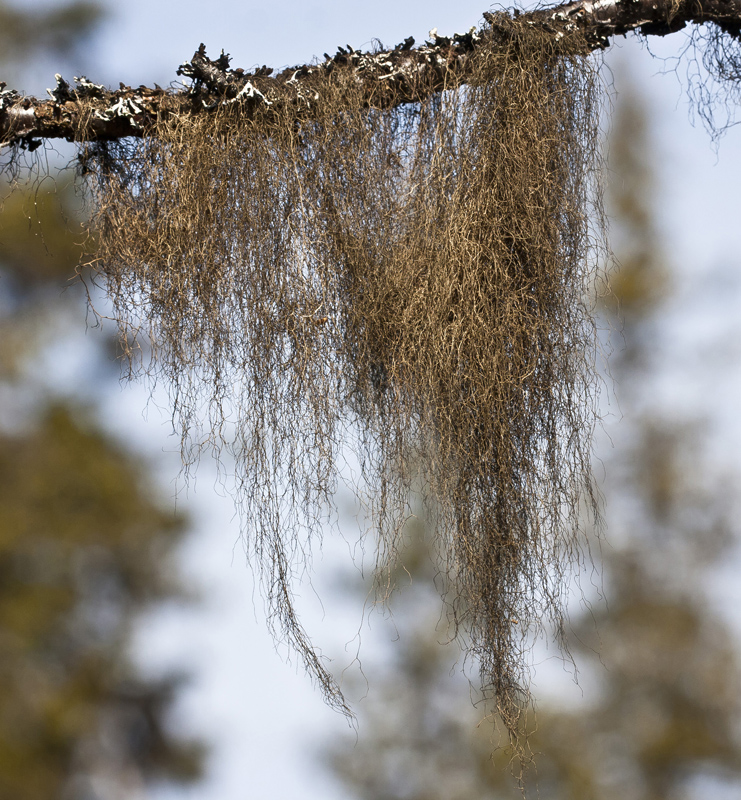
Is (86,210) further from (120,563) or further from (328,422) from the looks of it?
(120,563)

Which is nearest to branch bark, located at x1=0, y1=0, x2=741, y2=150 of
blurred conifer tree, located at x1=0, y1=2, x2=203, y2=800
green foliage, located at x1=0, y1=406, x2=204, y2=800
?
blurred conifer tree, located at x1=0, y1=2, x2=203, y2=800

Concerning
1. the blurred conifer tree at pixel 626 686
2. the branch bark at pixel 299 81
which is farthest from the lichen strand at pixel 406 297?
the blurred conifer tree at pixel 626 686

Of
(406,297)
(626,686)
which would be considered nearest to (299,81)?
(406,297)

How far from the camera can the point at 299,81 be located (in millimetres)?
1892

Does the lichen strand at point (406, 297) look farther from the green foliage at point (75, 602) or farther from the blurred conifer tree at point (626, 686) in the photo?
the green foliage at point (75, 602)

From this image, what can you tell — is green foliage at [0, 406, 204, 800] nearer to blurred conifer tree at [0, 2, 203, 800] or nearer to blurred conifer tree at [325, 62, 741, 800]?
blurred conifer tree at [0, 2, 203, 800]

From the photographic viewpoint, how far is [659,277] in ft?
15.0

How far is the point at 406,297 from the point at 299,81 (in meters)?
0.58

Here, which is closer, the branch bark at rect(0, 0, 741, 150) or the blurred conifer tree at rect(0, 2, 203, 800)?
the branch bark at rect(0, 0, 741, 150)

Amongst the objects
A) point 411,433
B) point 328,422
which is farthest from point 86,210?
point 411,433

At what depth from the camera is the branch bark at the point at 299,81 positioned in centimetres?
183

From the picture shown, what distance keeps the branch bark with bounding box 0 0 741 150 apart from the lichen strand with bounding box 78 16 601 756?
0.03 metres

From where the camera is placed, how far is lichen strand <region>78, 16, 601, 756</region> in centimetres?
177

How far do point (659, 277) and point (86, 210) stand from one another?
349cm
